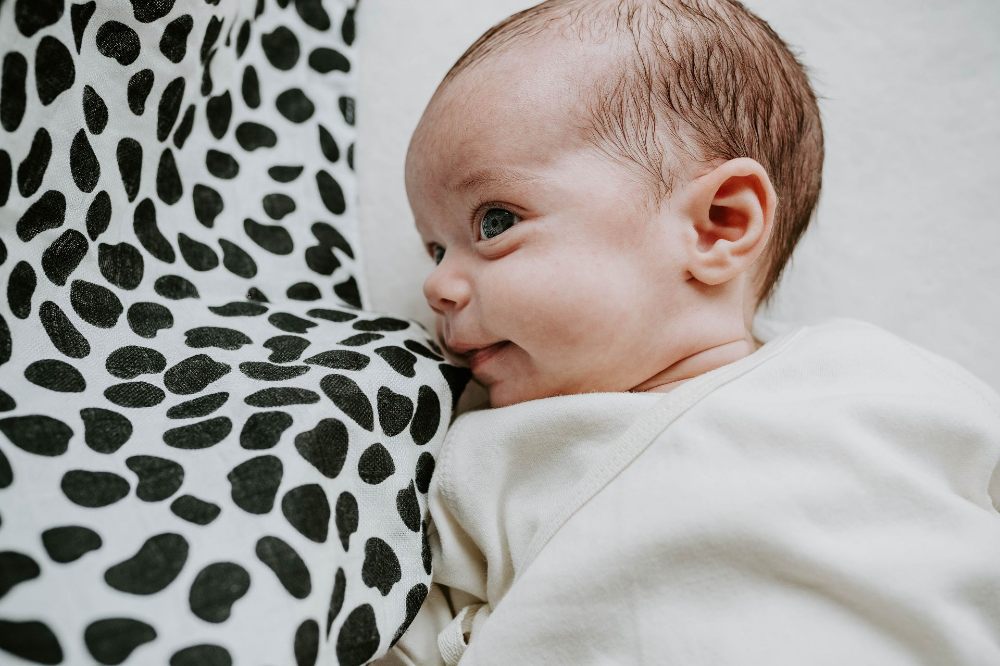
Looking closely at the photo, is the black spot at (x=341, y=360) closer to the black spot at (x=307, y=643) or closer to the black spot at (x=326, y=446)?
the black spot at (x=326, y=446)

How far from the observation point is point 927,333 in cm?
122

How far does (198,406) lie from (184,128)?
0.41m

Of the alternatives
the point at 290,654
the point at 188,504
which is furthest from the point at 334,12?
the point at 290,654

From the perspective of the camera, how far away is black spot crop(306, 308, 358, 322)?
3.32ft

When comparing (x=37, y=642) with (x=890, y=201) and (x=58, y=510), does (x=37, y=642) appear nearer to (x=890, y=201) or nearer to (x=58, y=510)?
(x=58, y=510)

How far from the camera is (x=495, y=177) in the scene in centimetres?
92

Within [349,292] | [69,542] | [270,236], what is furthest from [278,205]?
[69,542]

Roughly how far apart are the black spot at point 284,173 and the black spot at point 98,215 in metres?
0.28

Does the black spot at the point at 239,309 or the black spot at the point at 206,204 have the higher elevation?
the black spot at the point at 206,204

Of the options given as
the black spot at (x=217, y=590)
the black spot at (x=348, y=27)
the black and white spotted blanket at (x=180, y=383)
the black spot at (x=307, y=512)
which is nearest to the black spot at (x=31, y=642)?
the black and white spotted blanket at (x=180, y=383)

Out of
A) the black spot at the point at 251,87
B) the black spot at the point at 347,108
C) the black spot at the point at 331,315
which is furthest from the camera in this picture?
the black spot at the point at 347,108

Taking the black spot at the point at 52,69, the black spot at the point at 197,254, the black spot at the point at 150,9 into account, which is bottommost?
the black spot at the point at 197,254

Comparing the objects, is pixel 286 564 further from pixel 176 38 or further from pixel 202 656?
pixel 176 38

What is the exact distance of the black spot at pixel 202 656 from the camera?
633 millimetres
